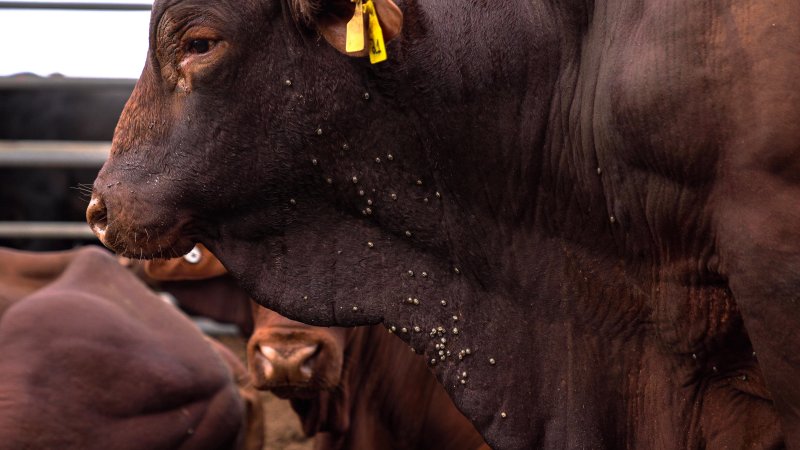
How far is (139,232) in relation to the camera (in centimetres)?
274

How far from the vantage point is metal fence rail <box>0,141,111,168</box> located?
6.29 metres

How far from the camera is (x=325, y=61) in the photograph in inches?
103

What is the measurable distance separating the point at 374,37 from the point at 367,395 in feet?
7.45

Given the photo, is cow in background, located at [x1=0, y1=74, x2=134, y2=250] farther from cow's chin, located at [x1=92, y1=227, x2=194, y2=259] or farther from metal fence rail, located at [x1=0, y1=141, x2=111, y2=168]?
cow's chin, located at [x1=92, y1=227, x2=194, y2=259]

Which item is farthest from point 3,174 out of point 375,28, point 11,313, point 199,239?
point 375,28

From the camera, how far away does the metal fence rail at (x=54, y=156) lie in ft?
20.6

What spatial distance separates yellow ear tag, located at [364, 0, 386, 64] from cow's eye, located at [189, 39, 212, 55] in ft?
1.14

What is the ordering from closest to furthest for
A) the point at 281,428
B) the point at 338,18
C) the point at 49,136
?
the point at 338,18, the point at 281,428, the point at 49,136

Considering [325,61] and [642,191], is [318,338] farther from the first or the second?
[642,191]

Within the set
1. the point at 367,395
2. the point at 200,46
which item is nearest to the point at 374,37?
the point at 200,46

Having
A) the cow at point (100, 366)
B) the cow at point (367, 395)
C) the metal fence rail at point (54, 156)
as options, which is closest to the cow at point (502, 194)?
the cow at point (100, 366)

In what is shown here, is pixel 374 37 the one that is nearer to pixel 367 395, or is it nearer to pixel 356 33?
pixel 356 33

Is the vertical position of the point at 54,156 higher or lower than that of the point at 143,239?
lower

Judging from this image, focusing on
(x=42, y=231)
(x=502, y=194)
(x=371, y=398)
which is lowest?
(x=42, y=231)
